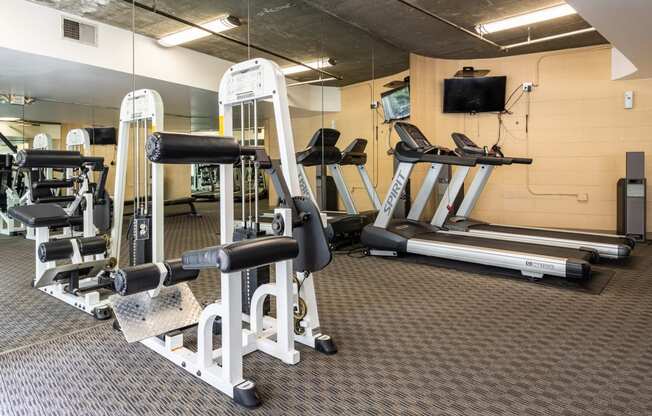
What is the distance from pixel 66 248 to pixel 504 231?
450cm

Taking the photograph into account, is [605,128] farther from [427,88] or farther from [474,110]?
[427,88]

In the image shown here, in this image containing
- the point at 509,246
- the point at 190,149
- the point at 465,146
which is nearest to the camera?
the point at 190,149

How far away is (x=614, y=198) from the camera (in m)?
6.36

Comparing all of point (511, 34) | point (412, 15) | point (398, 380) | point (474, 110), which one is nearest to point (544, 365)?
point (398, 380)

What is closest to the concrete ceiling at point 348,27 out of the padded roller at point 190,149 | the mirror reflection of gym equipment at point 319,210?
the mirror reflection of gym equipment at point 319,210

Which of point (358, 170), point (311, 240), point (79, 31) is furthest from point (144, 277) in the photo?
point (358, 170)

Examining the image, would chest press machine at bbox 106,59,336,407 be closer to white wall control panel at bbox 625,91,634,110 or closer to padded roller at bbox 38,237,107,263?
padded roller at bbox 38,237,107,263

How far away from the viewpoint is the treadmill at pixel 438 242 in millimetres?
3674

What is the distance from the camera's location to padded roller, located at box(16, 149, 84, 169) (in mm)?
2939

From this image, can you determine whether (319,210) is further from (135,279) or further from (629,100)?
(629,100)

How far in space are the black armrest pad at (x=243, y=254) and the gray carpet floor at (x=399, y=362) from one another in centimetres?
61

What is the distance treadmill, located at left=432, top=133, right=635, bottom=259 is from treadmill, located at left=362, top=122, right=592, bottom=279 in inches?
8.0

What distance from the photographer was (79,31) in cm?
395

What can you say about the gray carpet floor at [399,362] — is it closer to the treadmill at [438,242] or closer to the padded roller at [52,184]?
the treadmill at [438,242]
